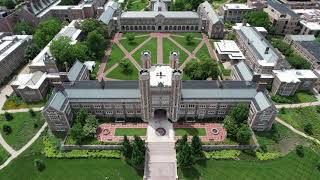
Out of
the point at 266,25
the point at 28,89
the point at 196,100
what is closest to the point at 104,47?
the point at 28,89

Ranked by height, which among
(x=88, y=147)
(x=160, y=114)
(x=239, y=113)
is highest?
(x=239, y=113)

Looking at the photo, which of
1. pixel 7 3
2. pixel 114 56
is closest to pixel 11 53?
pixel 114 56

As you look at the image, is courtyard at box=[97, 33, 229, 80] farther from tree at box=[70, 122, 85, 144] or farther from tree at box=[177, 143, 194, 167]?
tree at box=[177, 143, 194, 167]

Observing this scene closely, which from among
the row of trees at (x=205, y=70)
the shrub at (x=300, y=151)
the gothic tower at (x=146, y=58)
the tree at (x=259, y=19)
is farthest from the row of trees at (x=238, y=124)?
the tree at (x=259, y=19)

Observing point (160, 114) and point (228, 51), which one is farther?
point (228, 51)

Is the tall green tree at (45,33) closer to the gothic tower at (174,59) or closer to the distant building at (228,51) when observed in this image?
the gothic tower at (174,59)

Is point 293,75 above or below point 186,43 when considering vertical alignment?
above

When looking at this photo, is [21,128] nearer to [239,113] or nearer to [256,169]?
[239,113]
